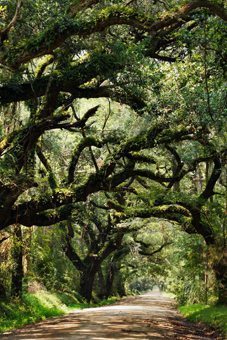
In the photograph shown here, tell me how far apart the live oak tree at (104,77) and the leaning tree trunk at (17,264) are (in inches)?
108

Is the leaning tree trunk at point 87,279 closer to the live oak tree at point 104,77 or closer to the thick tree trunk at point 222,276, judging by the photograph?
the thick tree trunk at point 222,276

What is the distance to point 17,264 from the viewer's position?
18.7 m

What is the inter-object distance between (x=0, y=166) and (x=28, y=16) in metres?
4.11

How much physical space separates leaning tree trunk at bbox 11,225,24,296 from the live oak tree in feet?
9.00

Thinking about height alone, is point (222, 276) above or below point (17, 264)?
below

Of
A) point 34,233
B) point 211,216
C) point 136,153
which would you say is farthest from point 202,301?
point 136,153

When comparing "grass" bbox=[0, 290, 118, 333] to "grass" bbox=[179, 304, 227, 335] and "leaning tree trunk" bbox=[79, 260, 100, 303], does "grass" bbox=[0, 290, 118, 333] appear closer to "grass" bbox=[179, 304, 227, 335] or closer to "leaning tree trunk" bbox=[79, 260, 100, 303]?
"grass" bbox=[179, 304, 227, 335]

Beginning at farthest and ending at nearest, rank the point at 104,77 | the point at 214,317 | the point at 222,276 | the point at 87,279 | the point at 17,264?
the point at 87,279 < the point at 222,276 < the point at 17,264 < the point at 214,317 < the point at 104,77

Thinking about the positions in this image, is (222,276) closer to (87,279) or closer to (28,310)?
(28,310)

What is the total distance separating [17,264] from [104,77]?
9445mm

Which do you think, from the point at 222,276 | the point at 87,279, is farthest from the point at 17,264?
the point at 87,279

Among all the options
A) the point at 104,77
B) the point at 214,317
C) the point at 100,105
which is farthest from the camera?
the point at 214,317

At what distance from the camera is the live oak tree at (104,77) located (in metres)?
9.62

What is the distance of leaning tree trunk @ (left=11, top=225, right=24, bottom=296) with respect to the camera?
17.8m
